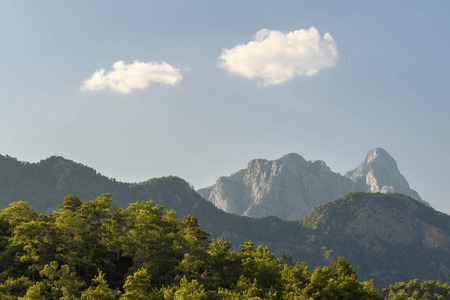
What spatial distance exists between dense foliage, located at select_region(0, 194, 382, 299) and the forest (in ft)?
0.44

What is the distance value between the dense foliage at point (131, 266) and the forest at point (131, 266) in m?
0.13

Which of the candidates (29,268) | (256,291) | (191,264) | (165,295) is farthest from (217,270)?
(29,268)

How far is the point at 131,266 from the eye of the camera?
241 ft

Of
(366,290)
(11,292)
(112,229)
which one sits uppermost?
(112,229)

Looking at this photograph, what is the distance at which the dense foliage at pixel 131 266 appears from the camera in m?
62.0

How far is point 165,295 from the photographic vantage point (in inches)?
2318

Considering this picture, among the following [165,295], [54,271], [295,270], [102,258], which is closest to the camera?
[165,295]

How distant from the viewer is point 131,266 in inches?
2889

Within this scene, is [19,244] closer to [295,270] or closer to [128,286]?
[128,286]

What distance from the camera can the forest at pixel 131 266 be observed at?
204ft

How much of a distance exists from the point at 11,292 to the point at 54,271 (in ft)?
20.1

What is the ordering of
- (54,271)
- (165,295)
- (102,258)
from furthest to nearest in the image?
(102,258), (54,271), (165,295)

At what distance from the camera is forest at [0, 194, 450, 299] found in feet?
204

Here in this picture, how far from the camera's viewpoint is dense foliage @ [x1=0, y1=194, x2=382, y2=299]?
62.0 metres
